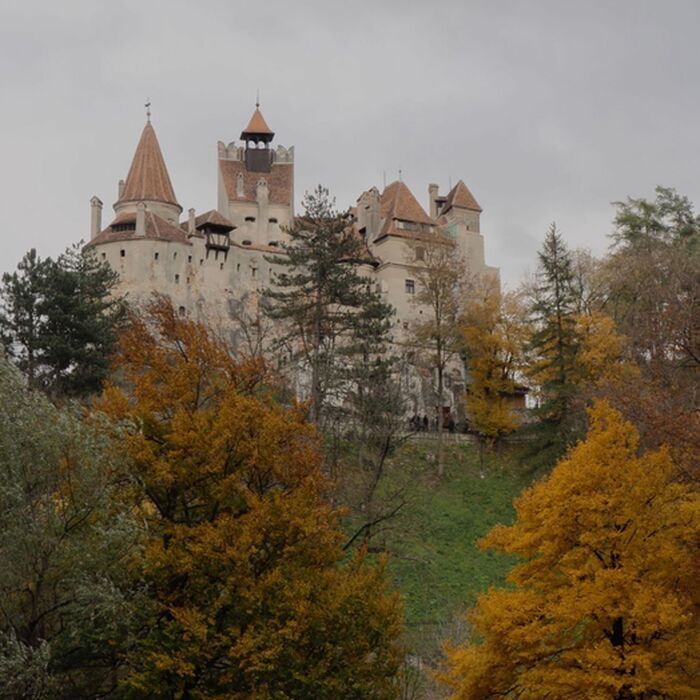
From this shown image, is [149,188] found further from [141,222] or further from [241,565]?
[241,565]

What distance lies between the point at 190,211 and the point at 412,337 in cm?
1560

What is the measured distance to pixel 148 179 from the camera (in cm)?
6431

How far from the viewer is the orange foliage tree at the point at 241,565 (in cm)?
1934

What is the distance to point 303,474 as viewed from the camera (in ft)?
73.7

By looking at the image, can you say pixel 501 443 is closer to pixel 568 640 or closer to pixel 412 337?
pixel 412 337

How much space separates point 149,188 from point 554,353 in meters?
29.0

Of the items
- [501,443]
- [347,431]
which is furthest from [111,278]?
[501,443]

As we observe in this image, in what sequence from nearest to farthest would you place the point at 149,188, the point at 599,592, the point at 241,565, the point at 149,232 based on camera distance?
1. the point at 599,592
2. the point at 241,565
3. the point at 149,232
4. the point at 149,188

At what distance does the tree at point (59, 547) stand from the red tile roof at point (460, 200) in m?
50.2

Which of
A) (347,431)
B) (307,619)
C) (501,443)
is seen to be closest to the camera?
(307,619)

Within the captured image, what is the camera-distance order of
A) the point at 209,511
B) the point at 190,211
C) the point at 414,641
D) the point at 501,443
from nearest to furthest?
the point at 209,511, the point at 414,641, the point at 501,443, the point at 190,211

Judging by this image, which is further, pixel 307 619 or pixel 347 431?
pixel 347 431

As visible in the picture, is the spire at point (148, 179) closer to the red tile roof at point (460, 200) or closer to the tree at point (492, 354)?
the red tile roof at point (460, 200)

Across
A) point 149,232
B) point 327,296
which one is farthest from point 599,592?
point 149,232
